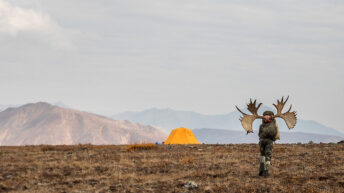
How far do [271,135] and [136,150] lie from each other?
12.1 metres

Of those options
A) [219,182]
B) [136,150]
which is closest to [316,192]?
[219,182]

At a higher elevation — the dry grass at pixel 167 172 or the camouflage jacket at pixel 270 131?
the camouflage jacket at pixel 270 131

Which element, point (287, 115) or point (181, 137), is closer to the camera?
point (287, 115)

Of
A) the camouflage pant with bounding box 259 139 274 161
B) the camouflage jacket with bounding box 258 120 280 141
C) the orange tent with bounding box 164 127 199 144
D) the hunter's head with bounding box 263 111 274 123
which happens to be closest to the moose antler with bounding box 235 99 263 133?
the hunter's head with bounding box 263 111 274 123

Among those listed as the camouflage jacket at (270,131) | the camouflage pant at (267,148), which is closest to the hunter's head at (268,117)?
the camouflage jacket at (270,131)

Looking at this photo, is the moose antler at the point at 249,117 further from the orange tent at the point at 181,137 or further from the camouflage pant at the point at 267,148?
the orange tent at the point at 181,137

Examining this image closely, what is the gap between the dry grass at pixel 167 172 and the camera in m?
15.7

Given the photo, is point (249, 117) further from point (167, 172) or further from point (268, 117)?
point (167, 172)

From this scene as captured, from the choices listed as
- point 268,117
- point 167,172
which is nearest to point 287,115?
point 268,117

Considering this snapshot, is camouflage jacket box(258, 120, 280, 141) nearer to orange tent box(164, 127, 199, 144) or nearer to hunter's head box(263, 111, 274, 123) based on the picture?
hunter's head box(263, 111, 274, 123)

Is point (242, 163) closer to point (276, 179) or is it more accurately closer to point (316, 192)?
point (276, 179)

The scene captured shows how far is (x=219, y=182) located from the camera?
16.3m

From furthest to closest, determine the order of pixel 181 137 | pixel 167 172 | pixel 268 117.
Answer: pixel 181 137 < pixel 167 172 < pixel 268 117

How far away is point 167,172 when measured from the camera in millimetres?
19078
